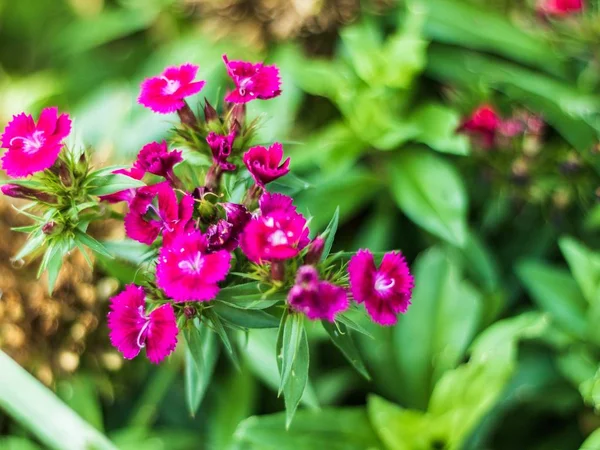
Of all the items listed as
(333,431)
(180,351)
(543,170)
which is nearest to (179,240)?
(333,431)

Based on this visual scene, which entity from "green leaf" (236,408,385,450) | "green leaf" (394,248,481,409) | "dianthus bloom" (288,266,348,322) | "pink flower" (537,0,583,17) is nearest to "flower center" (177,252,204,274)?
"dianthus bloom" (288,266,348,322)

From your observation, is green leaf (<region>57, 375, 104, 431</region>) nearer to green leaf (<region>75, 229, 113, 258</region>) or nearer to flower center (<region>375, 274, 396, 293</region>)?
green leaf (<region>75, 229, 113, 258</region>)

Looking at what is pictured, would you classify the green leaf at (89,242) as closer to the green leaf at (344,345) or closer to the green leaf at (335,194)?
the green leaf at (344,345)

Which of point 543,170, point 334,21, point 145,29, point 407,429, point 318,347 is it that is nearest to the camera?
point 407,429

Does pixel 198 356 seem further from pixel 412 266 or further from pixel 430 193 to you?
pixel 412 266

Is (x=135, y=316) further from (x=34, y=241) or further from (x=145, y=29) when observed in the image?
(x=145, y=29)

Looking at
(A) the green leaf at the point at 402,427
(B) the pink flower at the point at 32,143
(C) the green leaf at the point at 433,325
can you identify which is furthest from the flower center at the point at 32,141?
(C) the green leaf at the point at 433,325

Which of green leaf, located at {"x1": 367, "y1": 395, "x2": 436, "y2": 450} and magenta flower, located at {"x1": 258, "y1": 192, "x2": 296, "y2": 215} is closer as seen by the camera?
magenta flower, located at {"x1": 258, "y1": 192, "x2": 296, "y2": 215}
